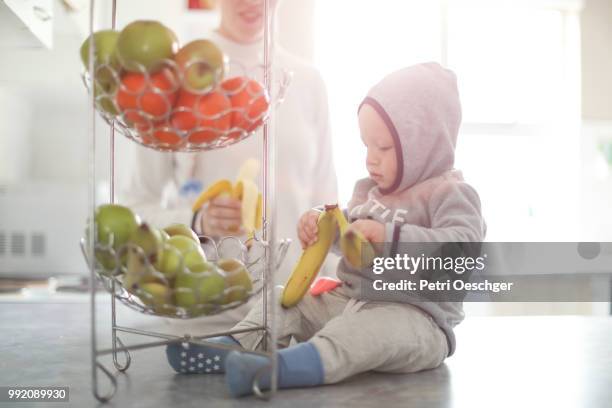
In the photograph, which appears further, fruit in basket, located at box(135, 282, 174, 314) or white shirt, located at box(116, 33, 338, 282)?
white shirt, located at box(116, 33, 338, 282)

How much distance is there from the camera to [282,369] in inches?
27.9

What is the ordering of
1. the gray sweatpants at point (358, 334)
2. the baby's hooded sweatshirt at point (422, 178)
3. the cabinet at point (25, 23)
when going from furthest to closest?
the cabinet at point (25, 23) → the baby's hooded sweatshirt at point (422, 178) → the gray sweatpants at point (358, 334)

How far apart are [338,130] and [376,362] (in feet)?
4.82

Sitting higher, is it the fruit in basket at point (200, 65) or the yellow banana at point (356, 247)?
the fruit in basket at point (200, 65)

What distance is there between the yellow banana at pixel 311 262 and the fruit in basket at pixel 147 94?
31cm

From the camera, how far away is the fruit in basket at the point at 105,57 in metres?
0.66

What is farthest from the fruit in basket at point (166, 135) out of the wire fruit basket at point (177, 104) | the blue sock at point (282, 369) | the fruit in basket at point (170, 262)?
the blue sock at point (282, 369)

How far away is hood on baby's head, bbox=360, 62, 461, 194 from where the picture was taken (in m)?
0.91

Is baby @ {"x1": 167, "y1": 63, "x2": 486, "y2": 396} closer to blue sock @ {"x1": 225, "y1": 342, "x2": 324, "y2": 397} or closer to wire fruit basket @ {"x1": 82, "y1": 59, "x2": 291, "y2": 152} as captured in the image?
blue sock @ {"x1": 225, "y1": 342, "x2": 324, "y2": 397}

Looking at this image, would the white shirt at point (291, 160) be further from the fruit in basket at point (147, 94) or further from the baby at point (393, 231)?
the fruit in basket at point (147, 94)

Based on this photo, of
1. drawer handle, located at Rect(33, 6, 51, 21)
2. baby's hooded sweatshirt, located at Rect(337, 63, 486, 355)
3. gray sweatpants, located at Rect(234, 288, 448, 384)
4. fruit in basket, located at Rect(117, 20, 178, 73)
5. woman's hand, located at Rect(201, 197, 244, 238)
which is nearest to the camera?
fruit in basket, located at Rect(117, 20, 178, 73)

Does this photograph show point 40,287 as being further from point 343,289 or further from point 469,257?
point 469,257

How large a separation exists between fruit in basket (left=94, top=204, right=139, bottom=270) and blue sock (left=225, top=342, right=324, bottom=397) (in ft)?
0.50

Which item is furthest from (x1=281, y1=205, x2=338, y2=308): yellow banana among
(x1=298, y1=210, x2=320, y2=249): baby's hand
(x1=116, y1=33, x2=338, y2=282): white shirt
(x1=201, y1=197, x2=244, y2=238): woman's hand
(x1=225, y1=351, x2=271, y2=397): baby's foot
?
(x1=116, y1=33, x2=338, y2=282): white shirt
